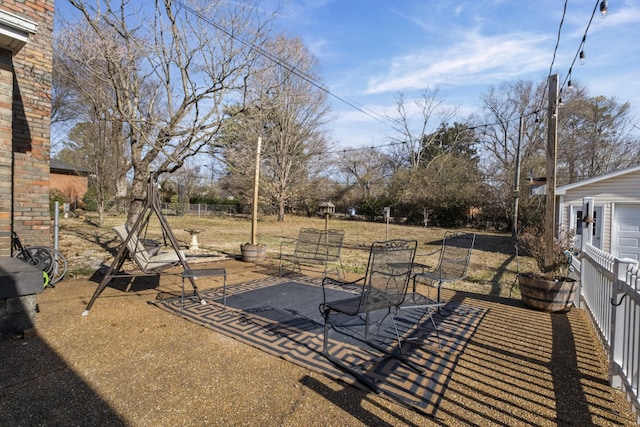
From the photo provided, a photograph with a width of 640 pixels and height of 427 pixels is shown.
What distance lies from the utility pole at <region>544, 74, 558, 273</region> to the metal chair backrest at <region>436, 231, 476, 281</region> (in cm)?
132

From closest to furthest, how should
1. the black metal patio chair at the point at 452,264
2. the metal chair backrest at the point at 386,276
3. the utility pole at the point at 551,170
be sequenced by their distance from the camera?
the metal chair backrest at the point at 386,276, the black metal patio chair at the point at 452,264, the utility pole at the point at 551,170

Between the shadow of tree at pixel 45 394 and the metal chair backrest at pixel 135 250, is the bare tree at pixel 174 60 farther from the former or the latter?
the shadow of tree at pixel 45 394

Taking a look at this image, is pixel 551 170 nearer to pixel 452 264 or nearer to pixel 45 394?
pixel 452 264

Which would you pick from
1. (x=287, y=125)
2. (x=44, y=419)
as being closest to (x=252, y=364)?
(x=44, y=419)

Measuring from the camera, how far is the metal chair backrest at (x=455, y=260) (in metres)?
4.24

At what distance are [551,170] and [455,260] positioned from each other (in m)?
2.28

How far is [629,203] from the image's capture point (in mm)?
9633

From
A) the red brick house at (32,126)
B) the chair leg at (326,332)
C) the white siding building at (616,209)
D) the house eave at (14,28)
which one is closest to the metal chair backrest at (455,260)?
the chair leg at (326,332)

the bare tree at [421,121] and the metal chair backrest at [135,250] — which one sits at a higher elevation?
the bare tree at [421,121]

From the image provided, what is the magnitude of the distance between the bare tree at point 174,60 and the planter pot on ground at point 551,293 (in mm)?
6387

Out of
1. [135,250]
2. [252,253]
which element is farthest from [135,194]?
[135,250]

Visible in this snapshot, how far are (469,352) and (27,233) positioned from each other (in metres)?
6.44

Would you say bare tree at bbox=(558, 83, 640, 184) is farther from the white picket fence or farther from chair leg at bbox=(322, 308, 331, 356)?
chair leg at bbox=(322, 308, 331, 356)

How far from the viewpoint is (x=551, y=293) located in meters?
4.50
